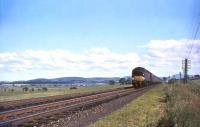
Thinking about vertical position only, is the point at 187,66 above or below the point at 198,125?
above

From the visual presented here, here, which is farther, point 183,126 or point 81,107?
point 81,107

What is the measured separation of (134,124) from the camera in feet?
66.7

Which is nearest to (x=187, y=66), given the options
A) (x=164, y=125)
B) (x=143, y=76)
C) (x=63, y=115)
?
(x=143, y=76)

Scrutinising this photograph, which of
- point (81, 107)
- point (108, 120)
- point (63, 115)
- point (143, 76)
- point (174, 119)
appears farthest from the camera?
point (143, 76)

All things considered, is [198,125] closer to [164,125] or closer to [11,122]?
[164,125]

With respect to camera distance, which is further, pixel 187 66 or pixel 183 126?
pixel 187 66

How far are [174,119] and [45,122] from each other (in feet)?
22.0

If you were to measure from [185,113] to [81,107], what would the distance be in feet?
46.7

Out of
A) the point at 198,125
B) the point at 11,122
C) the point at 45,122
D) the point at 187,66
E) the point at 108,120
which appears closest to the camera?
the point at 198,125

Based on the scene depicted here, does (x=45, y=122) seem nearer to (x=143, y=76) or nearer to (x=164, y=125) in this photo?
(x=164, y=125)

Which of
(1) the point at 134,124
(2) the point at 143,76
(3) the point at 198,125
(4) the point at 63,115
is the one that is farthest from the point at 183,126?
(2) the point at 143,76

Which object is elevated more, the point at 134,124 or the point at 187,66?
the point at 187,66

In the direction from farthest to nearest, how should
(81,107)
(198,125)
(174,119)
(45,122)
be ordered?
(81,107), (45,122), (174,119), (198,125)

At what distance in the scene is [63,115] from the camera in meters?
23.8
